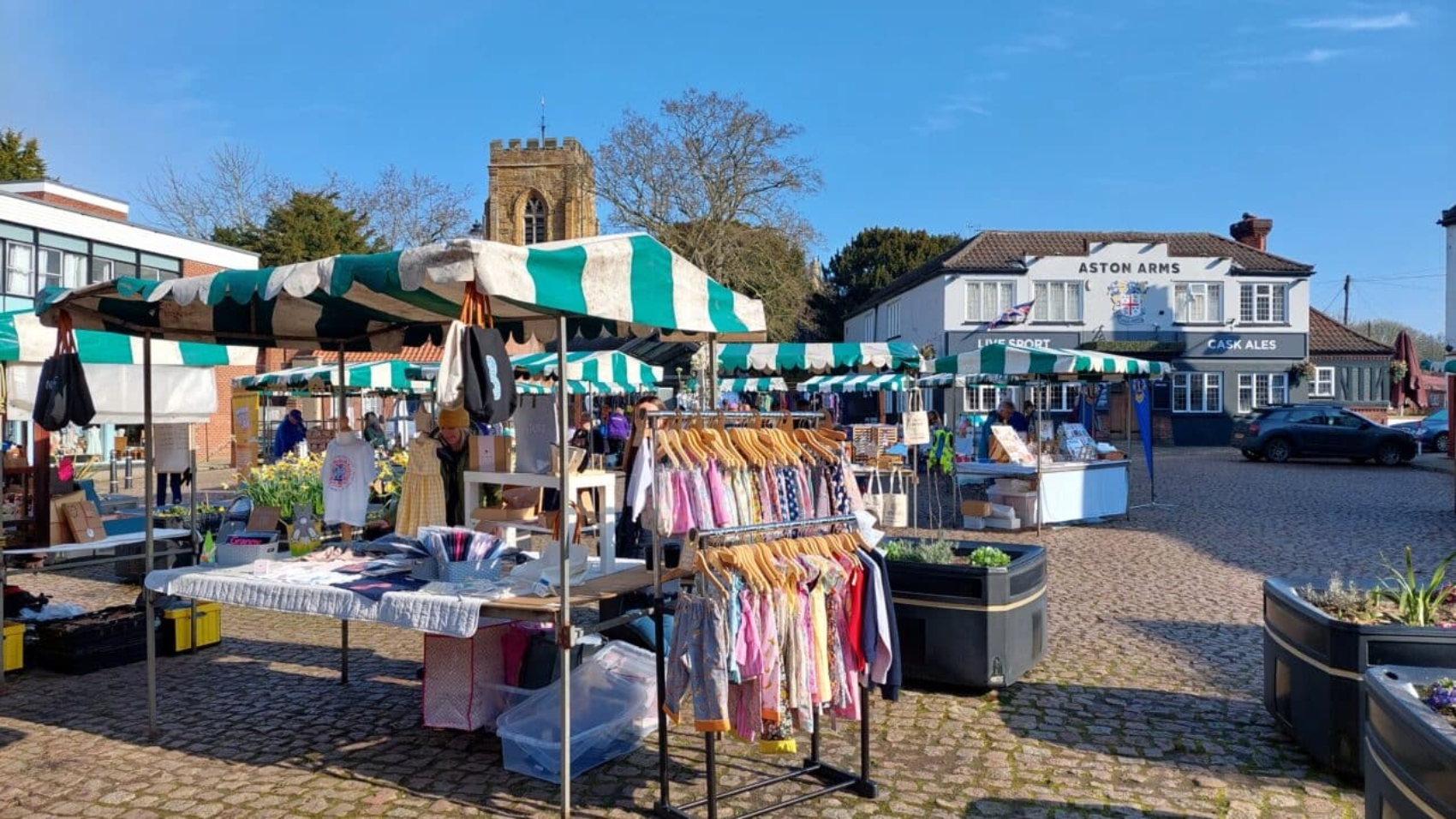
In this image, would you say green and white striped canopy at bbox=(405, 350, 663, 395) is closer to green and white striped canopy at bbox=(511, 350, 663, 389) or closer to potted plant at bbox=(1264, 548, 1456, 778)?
green and white striped canopy at bbox=(511, 350, 663, 389)

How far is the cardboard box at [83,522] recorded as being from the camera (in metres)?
8.35

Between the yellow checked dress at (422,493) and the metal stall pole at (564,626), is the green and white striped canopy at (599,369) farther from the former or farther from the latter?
the metal stall pole at (564,626)

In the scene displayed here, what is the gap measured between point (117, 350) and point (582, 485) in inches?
185

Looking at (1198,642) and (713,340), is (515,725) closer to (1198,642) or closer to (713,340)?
(713,340)

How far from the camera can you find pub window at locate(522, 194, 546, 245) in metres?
62.6

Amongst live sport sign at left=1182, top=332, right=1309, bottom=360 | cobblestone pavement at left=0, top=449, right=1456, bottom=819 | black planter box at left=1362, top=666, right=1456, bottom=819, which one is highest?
live sport sign at left=1182, top=332, right=1309, bottom=360

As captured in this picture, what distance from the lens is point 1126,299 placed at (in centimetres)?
3631

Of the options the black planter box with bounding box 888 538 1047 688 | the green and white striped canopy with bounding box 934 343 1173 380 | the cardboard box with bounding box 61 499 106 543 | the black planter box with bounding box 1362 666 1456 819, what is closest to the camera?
the black planter box with bounding box 1362 666 1456 819

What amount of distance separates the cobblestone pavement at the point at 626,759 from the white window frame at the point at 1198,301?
30.7 m

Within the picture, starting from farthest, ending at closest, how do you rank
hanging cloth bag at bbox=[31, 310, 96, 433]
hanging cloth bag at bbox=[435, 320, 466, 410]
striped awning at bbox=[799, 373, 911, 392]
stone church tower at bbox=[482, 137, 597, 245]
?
stone church tower at bbox=[482, 137, 597, 245] → striped awning at bbox=[799, 373, 911, 392] → hanging cloth bag at bbox=[31, 310, 96, 433] → hanging cloth bag at bbox=[435, 320, 466, 410]

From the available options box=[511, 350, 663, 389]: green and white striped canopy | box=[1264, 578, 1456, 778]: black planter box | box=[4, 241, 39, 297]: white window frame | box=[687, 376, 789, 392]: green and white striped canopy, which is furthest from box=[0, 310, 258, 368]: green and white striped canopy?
box=[4, 241, 39, 297]: white window frame

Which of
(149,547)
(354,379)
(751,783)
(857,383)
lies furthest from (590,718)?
(857,383)

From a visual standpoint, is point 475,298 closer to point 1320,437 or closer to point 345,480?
point 345,480

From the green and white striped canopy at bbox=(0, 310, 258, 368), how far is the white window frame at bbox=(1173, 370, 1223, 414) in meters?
34.6
